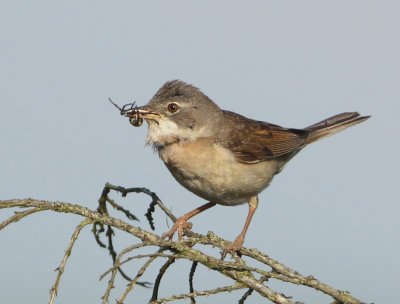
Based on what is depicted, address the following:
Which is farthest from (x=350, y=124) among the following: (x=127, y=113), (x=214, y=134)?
(x=127, y=113)

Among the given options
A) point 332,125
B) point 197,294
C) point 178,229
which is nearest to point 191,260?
point 197,294

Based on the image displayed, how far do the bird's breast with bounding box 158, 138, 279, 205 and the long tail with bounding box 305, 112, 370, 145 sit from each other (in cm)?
165

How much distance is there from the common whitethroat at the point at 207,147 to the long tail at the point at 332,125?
0.75 metres

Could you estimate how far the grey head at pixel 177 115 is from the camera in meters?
→ 5.20

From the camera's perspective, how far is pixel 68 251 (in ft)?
7.80

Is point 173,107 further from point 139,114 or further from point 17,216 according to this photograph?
point 17,216

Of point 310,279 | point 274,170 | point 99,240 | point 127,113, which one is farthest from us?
point 274,170

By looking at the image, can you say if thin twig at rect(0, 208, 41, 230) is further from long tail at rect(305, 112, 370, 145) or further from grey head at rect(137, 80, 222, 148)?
long tail at rect(305, 112, 370, 145)

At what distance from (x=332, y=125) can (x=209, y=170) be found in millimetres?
2488

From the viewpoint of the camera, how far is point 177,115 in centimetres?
535

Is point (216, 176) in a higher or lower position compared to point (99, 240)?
higher

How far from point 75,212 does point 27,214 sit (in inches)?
11.3

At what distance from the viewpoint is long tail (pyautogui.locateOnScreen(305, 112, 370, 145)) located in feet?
22.3

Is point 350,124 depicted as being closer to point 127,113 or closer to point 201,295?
point 127,113
